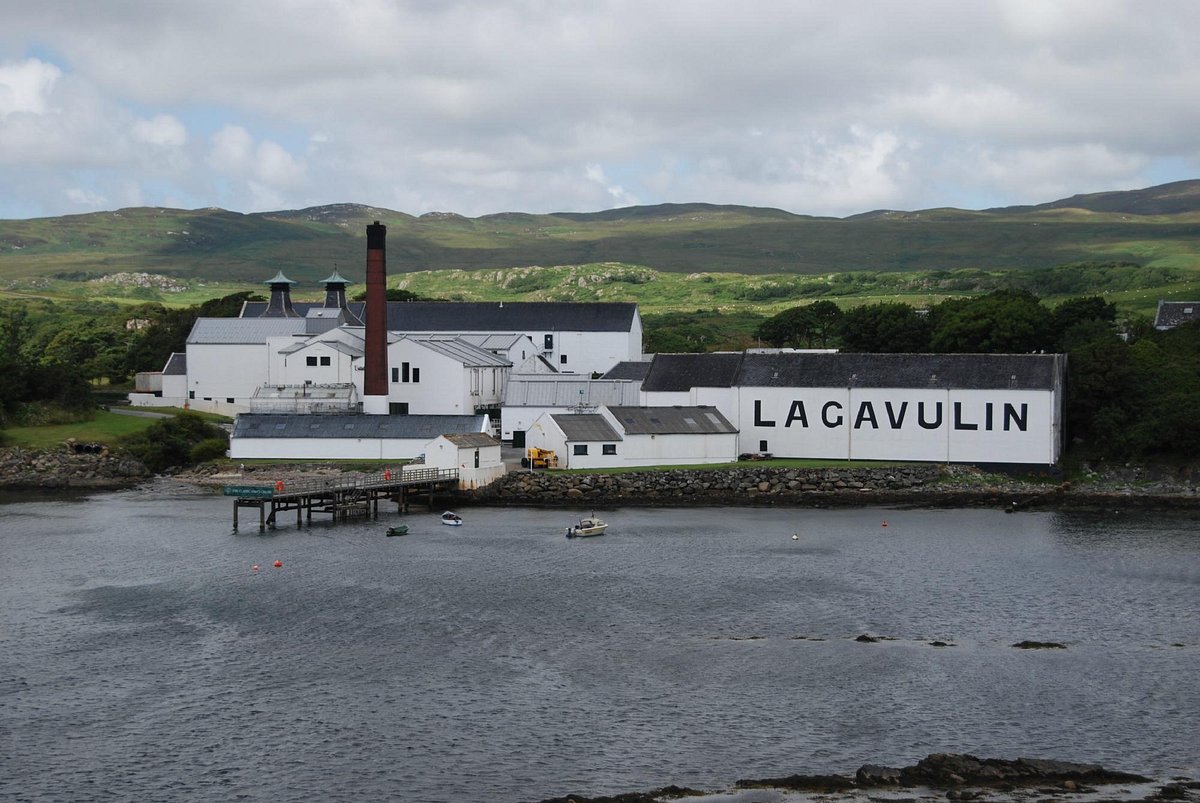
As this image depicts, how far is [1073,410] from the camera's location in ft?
205

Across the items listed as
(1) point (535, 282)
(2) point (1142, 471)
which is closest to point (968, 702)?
(2) point (1142, 471)

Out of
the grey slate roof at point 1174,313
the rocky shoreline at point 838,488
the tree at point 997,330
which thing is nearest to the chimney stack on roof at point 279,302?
the rocky shoreline at point 838,488

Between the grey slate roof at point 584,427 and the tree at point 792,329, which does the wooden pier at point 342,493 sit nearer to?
the grey slate roof at point 584,427

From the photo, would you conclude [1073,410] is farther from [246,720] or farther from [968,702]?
[246,720]

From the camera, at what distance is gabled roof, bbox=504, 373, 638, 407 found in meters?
67.0

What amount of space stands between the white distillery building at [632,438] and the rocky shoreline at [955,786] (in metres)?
36.7

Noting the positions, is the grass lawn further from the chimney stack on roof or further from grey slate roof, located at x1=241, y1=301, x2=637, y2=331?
grey slate roof, located at x1=241, y1=301, x2=637, y2=331

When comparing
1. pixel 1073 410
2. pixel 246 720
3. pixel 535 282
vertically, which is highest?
pixel 535 282

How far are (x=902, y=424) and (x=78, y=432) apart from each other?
131 ft

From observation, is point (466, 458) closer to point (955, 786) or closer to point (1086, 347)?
point (1086, 347)

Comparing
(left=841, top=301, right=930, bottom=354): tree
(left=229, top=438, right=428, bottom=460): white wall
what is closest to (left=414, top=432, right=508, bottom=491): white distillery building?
(left=229, top=438, right=428, bottom=460): white wall

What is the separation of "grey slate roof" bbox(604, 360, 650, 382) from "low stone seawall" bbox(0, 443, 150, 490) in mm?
25057

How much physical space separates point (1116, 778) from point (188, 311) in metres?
89.3

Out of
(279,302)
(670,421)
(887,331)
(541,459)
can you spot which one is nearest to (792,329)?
(887,331)
